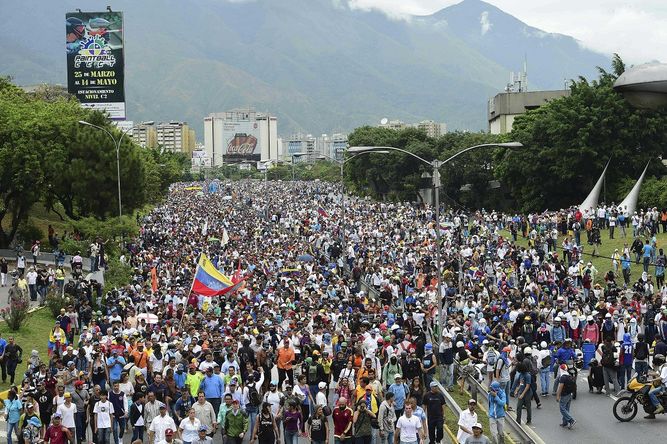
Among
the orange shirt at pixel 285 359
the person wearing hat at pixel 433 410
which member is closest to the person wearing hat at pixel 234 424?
the person wearing hat at pixel 433 410

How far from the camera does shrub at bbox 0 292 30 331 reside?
2834 centimetres

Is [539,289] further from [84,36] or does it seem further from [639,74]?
[84,36]

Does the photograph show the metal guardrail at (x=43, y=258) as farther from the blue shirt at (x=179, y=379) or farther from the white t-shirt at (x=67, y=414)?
the white t-shirt at (x=67, y=414)

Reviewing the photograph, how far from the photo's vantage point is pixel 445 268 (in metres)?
33.4

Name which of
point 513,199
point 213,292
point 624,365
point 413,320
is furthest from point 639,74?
point 513,199

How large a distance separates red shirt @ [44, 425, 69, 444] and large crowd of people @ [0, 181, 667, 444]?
0.06 ft

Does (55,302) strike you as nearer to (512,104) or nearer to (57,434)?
(57,434)

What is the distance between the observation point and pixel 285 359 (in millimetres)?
17250

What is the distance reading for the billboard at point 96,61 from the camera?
72.6 m

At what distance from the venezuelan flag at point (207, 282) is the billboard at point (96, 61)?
49280mm

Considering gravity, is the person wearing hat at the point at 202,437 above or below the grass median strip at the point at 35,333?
above

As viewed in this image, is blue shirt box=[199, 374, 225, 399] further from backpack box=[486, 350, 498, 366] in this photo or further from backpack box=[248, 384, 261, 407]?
backpack box=[486, 350, 498, 366]

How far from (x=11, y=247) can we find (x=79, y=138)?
737 centimetres

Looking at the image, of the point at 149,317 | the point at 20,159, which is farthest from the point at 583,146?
the point at 149,317
